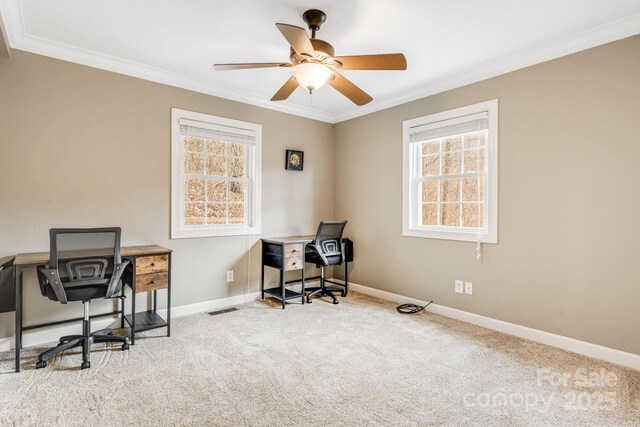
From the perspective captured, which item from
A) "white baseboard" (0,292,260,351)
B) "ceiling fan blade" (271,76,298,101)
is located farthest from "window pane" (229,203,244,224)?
"ceiling fan blade" (271,76,298,101)

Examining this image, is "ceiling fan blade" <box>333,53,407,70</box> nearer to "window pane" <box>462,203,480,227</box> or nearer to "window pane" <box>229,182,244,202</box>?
"window pane" <box>462,203,480,227</box>

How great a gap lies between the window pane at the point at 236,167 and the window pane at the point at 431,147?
2155 mm

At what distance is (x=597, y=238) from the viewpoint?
8.77 ft

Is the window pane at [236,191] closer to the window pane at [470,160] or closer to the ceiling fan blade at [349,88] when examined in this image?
the ceiling fan blade at [349,88]

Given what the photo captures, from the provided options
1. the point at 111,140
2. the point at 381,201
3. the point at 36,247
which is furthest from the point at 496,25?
the point at 36,247

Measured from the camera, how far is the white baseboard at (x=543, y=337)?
2.55 metres

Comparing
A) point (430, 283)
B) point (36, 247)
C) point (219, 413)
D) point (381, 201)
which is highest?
point (381, 201)

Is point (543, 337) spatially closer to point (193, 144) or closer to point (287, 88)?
point (287, 88)

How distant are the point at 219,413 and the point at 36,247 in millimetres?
2169

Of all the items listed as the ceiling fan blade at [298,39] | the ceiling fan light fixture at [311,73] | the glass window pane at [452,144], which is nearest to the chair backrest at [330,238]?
the glass window pane at [452,144]

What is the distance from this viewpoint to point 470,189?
3.60 m

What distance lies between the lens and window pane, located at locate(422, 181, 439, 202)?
3932 millimetres

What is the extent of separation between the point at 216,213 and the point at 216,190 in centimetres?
26

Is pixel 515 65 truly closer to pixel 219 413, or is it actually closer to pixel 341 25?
pixel 341 25
